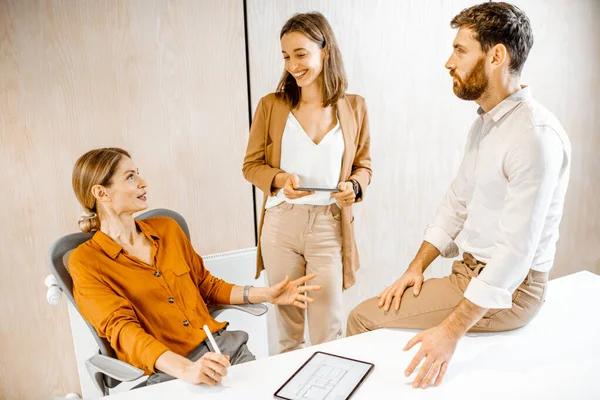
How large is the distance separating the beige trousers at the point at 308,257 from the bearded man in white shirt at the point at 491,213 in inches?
19.3

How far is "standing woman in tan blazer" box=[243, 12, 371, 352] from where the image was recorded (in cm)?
215

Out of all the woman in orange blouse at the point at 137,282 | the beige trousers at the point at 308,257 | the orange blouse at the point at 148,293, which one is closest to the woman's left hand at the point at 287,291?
the woman in orange blouse at the point at 137,282

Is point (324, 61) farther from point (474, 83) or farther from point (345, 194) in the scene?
point (474, 83)

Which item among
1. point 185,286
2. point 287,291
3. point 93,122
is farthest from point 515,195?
point 93,122

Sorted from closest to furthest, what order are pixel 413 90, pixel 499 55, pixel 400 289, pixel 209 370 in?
pixel 209 370 → pixel 499 55 → pixel 400 289 → pixel 413 90

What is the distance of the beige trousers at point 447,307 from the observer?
1.63m

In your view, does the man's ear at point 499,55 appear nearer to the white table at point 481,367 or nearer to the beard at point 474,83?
the beard at point 474,83

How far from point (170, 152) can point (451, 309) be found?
1.56 meters

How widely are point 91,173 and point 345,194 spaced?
0.97 metres

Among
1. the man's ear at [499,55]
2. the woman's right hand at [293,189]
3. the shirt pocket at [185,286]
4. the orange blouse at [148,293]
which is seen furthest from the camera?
the woman's right hand at [293,189]

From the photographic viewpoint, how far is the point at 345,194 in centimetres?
214

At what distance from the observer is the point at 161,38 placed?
2.45m

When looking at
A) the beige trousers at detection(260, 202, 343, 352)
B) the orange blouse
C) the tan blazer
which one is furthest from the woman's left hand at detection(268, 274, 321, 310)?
the tan blazer

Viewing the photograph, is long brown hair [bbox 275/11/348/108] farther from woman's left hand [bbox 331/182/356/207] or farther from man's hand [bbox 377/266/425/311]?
man's hand [bbox 377/266/425/311]
